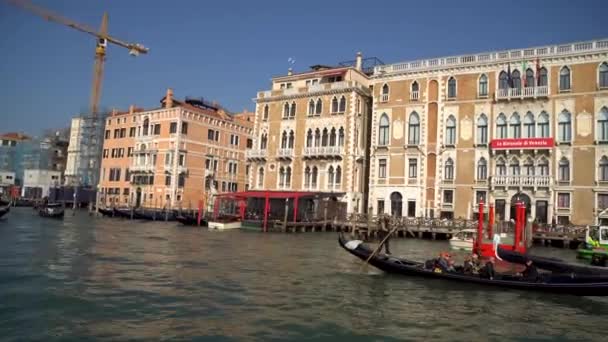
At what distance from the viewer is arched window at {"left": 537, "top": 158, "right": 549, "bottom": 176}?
1006 inches

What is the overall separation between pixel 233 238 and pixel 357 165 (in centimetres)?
1120

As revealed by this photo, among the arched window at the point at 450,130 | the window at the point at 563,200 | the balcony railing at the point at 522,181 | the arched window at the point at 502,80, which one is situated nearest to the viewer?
the window at the point at 563,200

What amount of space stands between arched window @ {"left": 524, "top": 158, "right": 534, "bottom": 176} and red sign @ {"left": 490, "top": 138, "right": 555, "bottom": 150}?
2.51ft

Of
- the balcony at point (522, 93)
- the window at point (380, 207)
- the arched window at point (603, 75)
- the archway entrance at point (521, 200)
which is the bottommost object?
the window at point (380, 207)

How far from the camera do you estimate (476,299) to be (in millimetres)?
11031

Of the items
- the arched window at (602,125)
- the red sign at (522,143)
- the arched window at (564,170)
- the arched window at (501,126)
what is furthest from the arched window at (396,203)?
the arched window at (602,125)

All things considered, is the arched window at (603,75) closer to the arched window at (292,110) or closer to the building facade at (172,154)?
the arched window at (292,110)

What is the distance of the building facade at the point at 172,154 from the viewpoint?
42156mm

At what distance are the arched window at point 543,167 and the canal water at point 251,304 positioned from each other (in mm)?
14733

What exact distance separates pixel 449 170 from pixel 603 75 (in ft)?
28.7

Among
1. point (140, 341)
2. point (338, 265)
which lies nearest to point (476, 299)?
point (338, 265)

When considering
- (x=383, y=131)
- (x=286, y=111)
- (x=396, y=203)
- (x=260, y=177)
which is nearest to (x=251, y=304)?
(x=396, y=203)

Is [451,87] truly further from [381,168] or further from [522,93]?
[381,168]

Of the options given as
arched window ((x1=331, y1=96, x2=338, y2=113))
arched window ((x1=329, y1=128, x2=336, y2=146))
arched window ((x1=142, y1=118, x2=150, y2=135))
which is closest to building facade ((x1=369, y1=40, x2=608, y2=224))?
arched window ((x1=331, y1=96, x2=338, y2=113))
